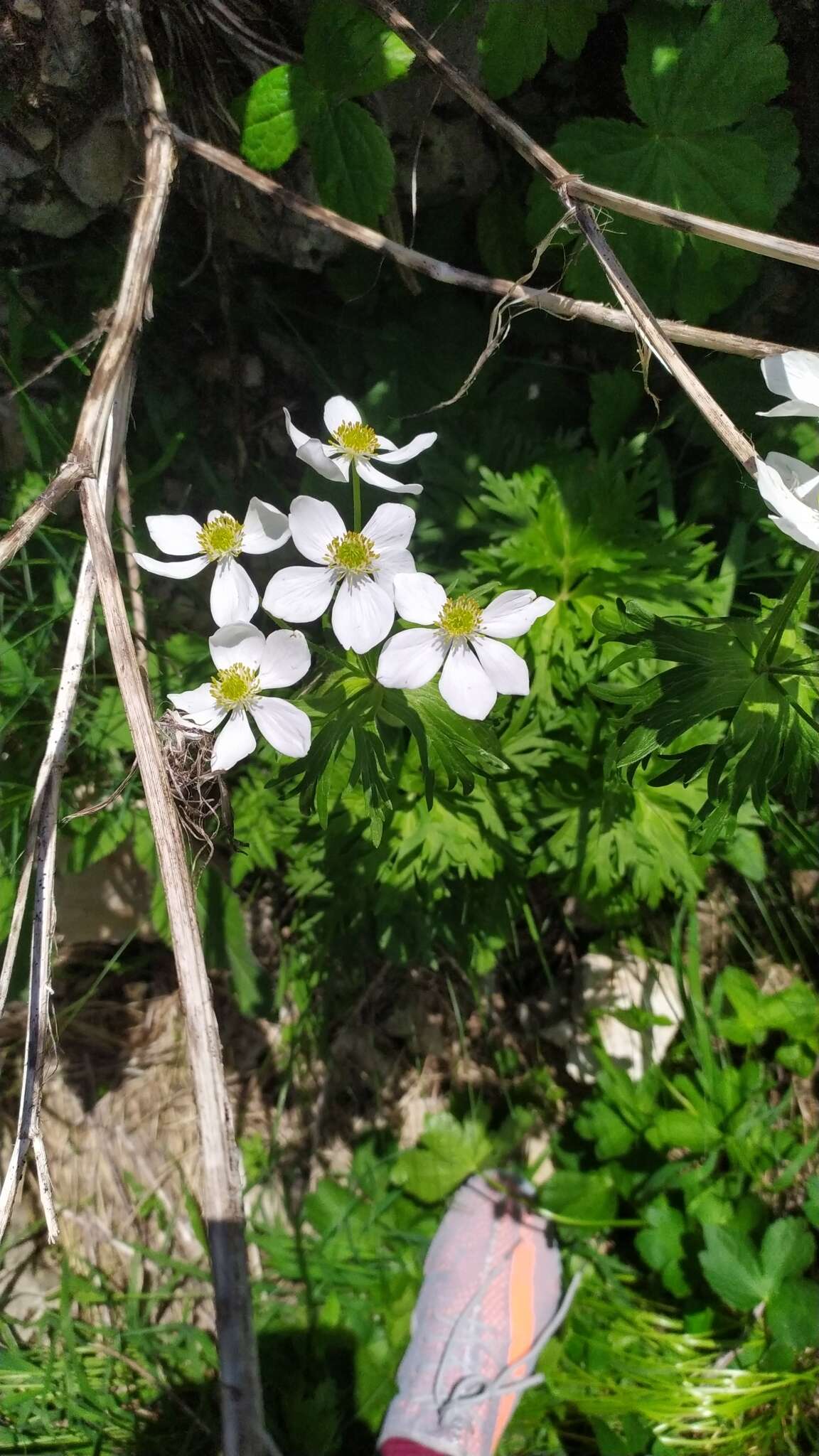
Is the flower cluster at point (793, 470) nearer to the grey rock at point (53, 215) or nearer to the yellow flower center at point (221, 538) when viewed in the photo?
the yellow flower center at point (221, 538)

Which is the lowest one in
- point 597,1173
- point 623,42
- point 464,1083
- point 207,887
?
point 597,1173

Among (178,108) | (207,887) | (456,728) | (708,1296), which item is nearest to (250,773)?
(207,887)

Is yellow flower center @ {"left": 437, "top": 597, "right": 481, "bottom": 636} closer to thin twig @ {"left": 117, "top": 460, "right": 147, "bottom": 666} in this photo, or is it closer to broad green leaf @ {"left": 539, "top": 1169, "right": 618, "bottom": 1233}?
thin twig @ {"left": 117, "top": 460, "right": 147, "bottom": 666}

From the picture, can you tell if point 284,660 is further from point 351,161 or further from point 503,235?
point 503,235

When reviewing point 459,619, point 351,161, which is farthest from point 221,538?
point 351,161

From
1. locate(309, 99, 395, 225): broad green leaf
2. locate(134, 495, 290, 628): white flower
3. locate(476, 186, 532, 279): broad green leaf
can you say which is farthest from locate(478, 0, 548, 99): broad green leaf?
locate(134, 495, 290, 628): white flower

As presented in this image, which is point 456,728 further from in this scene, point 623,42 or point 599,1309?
point 599,1309
